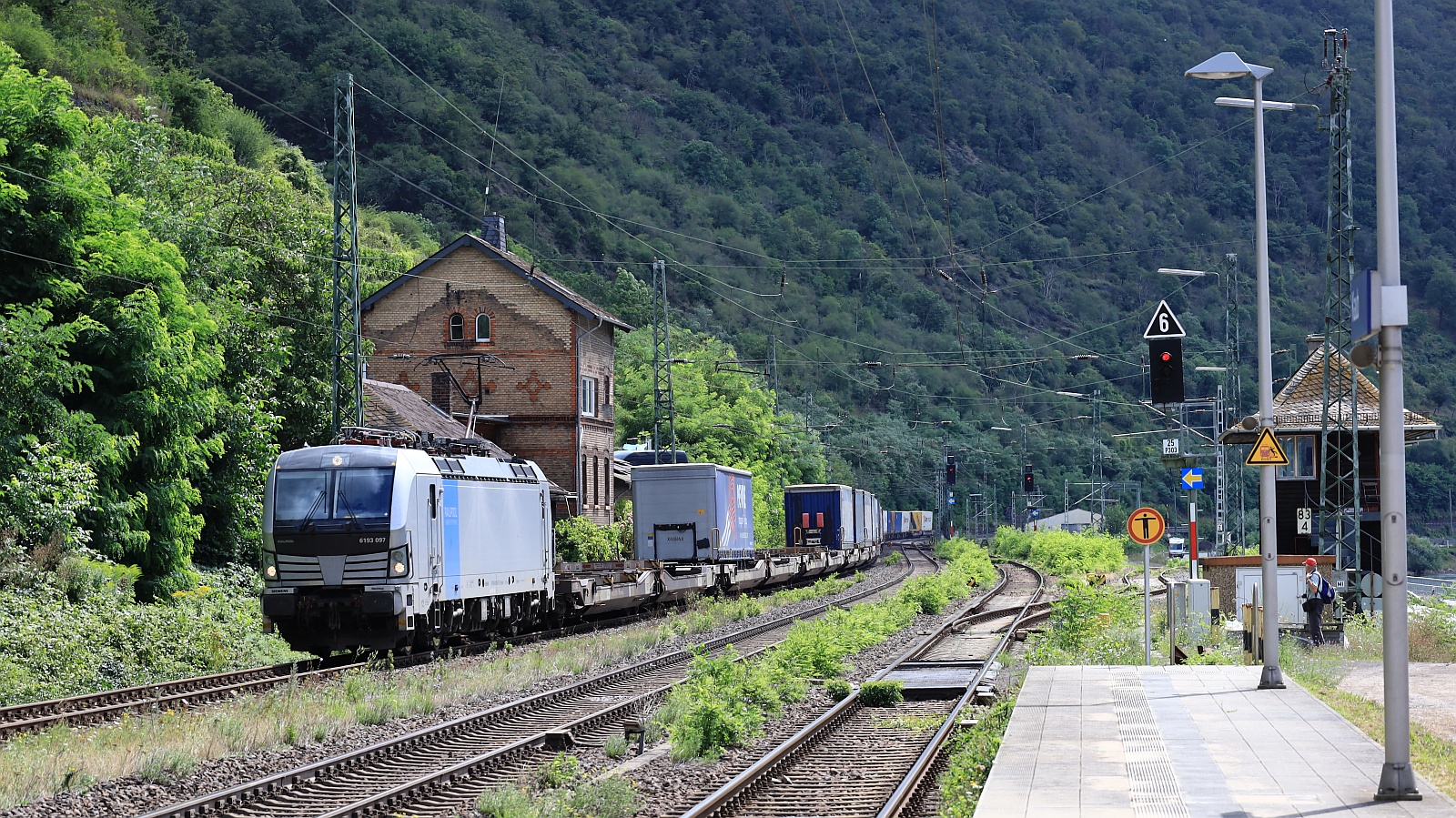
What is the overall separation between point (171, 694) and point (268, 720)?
9.68ft

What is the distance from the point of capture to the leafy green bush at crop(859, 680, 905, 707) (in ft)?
55.0

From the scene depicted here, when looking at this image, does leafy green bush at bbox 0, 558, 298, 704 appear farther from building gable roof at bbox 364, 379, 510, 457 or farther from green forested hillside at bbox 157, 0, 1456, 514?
green forested hillside at bbox 157, 0, 1456, 514

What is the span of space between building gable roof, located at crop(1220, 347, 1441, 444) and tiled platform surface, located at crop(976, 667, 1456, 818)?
1865cm

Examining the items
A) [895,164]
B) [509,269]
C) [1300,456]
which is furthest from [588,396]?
[895,164]

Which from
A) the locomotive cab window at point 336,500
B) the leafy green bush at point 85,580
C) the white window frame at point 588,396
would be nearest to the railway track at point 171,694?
the locomotive cab window at point 336,500

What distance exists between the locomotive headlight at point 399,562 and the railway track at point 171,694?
1.34 meters

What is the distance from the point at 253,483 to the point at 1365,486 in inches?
1109

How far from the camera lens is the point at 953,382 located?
134750 millimetres

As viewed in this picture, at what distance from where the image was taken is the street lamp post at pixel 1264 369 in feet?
51.2

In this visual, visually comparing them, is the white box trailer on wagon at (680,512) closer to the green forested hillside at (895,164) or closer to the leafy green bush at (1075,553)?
the leafy green bush at (1075,553)

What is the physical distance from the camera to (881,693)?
16.8m

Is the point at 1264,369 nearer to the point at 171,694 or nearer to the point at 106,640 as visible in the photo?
the point at 171,694

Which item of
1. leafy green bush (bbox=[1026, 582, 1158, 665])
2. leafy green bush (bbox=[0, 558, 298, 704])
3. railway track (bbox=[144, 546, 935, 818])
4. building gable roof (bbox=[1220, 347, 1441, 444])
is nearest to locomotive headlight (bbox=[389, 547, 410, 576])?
leafy green bush (bbox=[0, 558, 298, 704])

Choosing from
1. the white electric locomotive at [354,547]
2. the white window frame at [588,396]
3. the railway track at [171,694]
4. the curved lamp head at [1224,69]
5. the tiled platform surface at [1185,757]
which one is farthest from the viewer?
the white window frame at [588,396]
